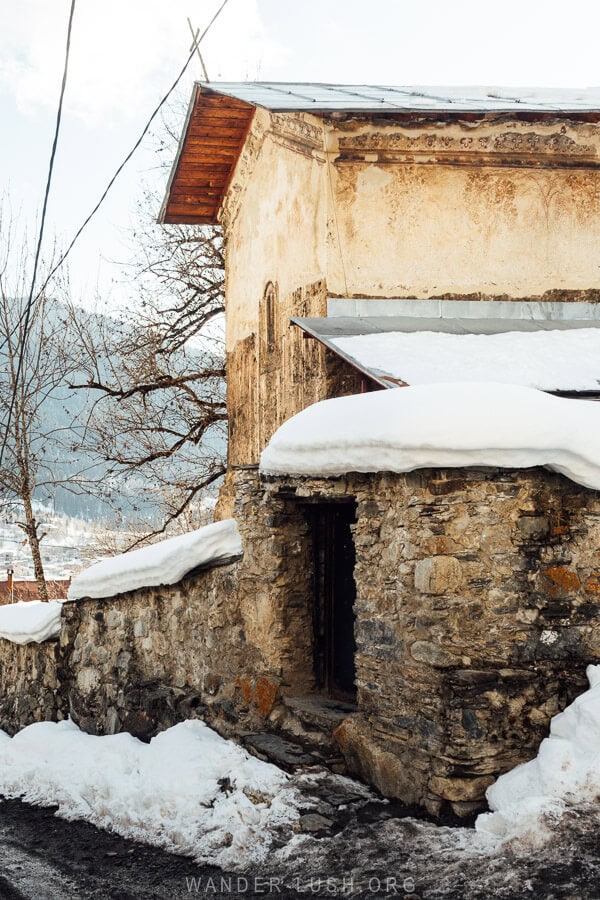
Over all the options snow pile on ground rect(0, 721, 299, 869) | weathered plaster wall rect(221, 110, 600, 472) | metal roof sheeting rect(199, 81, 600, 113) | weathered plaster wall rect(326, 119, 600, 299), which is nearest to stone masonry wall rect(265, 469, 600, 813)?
snow pile on ground rect(0, 721, 299, 869)

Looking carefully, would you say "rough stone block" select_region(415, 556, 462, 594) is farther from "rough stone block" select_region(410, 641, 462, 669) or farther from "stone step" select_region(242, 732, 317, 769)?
"stone step" select_region(242, 732, 317, 769)

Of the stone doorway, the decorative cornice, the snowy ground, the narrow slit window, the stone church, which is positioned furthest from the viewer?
the narrow slit window

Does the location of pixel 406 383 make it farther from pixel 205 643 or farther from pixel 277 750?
pixel 277 750

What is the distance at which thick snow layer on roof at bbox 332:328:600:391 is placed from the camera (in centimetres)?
715

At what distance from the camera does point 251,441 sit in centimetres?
1162

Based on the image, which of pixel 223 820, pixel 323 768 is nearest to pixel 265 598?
pixel 323 768

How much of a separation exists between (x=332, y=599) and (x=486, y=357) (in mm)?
2396

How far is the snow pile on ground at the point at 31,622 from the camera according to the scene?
29.7 ft

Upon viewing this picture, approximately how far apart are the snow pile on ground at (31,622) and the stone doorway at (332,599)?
3.38 meters

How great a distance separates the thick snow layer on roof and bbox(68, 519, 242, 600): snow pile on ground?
1.67 metres

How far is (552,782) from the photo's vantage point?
4512 millimetres

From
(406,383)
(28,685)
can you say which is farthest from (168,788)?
(28,685)

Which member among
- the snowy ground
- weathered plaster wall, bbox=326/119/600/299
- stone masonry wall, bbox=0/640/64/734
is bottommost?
stone masonry wall, bbox=0/640/64/734

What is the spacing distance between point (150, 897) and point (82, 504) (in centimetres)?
7908
